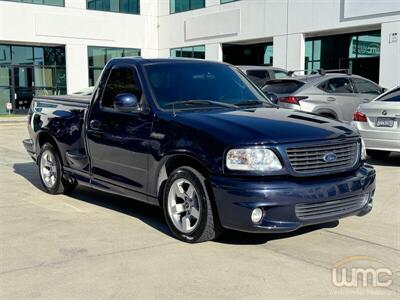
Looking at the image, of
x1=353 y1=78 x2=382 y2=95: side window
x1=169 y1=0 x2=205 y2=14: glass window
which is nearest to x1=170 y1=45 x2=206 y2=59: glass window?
x1=169 y1=0 x2=205 y2=14: glass window

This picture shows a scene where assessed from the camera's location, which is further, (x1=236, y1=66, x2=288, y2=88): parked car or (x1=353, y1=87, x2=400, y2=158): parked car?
(x1=236, y1=66, x2=288, y2=88): parked car

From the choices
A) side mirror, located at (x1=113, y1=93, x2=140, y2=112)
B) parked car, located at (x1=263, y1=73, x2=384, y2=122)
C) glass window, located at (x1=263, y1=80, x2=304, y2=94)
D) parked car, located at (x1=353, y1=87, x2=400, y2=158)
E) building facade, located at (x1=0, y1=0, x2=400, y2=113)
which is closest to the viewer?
side mirror, located at (x1=113, y1=93, x2=140, y2=112)

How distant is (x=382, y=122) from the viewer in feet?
31.3

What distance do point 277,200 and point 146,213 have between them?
2.37 metres

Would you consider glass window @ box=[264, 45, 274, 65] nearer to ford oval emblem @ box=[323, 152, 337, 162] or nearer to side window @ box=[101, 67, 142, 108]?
side window @ box=[101, 67, 142, 108]

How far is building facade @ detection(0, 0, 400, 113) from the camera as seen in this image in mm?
22703

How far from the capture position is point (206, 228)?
4.91m

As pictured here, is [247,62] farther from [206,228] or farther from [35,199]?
[206,228]

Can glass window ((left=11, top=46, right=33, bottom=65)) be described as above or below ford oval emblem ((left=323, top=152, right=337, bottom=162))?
above

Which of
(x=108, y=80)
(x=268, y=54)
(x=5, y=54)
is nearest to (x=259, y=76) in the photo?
(x=108, y=80)

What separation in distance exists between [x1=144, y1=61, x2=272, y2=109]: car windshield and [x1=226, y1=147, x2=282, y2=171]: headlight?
1.15 meters

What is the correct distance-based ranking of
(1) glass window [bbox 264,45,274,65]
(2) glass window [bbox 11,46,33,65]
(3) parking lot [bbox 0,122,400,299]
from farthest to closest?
1. (2) glass window [bbox 11,46,33,65]
2. (1) glass window [bbox 264,45,274,65]
3. (3) parking lot [bbox 0,122,400,299]

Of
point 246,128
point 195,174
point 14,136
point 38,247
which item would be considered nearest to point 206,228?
point 195,174

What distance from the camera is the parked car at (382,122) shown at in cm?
937
